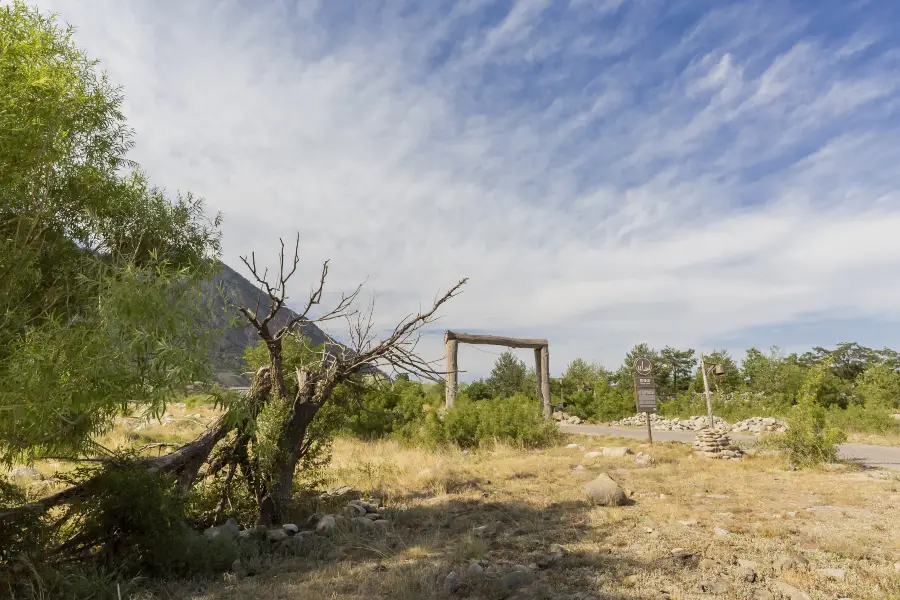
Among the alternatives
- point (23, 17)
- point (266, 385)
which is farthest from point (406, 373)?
point (23, 17)

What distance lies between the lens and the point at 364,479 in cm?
1105

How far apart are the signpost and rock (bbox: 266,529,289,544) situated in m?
11.4

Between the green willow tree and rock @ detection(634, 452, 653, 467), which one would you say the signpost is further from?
the green willow tree

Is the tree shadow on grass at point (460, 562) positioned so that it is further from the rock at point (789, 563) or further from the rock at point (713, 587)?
the rock at point (789, 563)

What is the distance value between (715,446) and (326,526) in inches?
399

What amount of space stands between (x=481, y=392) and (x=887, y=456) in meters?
17.4

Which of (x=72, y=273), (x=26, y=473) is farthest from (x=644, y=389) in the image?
(x=26, y=473)

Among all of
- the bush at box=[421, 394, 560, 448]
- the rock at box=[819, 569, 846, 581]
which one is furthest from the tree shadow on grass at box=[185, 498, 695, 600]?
the bush at box=[421, 394, 560, 448]

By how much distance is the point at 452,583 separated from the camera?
503cm

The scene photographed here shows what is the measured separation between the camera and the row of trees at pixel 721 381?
87.7 feet

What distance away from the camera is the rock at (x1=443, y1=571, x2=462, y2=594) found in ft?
16.3

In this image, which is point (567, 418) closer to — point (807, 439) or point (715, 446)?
point (715, 446)

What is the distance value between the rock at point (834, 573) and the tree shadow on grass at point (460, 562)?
4.09 ft

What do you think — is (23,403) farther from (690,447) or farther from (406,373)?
(690,447)
